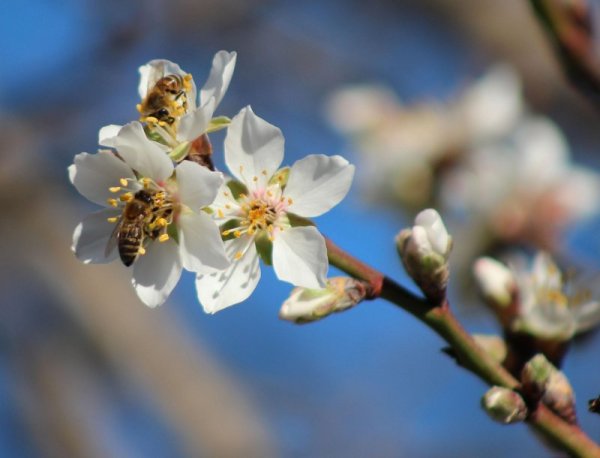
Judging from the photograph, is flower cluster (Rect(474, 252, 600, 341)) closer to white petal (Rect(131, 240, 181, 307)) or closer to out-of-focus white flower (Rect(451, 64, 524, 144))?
white petal (Rect(131, 240, 181, 307))

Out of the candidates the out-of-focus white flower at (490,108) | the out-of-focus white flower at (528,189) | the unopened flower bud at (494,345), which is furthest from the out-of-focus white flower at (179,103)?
the out-of-focus white flower at (490,108)

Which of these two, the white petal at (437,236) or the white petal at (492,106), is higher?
the white petal at (437,236)

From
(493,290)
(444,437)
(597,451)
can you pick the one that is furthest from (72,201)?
(597,451)

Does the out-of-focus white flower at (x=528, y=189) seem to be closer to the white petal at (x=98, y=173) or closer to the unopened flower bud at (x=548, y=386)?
the unopened flower bud at (x=548, y=386)

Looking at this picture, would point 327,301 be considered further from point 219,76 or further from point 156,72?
point 156,72

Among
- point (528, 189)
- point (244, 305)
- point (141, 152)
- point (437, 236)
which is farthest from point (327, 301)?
point (244, 305)
